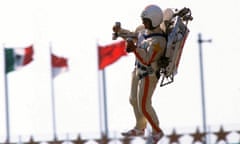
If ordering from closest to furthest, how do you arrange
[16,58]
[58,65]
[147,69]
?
[147,69], [16,58], [58,65]

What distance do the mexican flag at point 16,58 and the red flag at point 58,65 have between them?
97.4 inches

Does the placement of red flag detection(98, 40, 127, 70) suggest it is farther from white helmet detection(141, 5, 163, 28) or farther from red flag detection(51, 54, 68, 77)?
white helmet detection(141, 5, 163, 28)

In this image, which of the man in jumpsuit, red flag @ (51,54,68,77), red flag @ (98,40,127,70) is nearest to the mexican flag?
red flag @ (51,54,68,77)

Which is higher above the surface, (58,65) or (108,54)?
(108,54)

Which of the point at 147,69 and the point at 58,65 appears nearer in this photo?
the point at 147,69

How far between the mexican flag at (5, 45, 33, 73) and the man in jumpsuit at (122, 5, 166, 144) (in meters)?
43.4

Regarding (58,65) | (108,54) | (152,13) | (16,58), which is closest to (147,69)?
(152,13)

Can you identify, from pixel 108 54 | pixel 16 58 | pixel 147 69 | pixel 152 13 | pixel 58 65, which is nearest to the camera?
pixel 152 13

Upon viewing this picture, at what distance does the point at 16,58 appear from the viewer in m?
73.6

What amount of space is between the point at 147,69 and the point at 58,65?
47296 mm

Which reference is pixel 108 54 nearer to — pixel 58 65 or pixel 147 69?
pixel 58 65

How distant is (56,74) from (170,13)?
4660 centimetres

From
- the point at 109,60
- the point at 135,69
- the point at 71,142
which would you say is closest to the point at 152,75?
the point at 135,69

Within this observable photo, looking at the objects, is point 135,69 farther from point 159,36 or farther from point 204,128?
point 204,128
